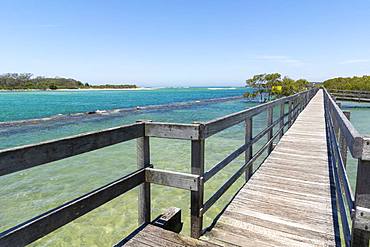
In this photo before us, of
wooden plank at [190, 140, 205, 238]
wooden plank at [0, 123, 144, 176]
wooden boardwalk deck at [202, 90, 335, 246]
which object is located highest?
wooden plank at [0, 123, 144, 176]

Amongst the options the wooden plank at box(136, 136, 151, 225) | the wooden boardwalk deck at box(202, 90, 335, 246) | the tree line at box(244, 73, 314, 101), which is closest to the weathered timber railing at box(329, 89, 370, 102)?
the tree line at box(244, 73, 314, 101)

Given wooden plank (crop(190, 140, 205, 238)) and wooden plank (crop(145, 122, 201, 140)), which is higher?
wooden plank (crop(145, 122, 201, 140))

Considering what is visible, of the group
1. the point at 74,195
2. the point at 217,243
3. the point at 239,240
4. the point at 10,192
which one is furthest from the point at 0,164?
the point at 10,192

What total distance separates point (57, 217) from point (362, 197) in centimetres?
202

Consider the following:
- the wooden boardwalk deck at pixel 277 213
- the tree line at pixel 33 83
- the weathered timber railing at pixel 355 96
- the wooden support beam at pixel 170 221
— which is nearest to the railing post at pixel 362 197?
the wooden boardwalk deck at pixel 277 213

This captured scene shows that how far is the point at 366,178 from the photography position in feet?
5.77

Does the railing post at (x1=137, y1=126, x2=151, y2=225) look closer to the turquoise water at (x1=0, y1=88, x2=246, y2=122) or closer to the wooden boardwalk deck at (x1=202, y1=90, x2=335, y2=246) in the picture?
the wooden boardwalk deck at (x1=202, y1=90, x2=335, y2=246)

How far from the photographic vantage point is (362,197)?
179cm

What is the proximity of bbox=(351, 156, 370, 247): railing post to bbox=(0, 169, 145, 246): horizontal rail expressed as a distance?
172 centimetres

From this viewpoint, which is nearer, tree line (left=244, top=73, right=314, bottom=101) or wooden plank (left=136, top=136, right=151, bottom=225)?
wooden plank (left=136, top=136, right=151, bottom=225)

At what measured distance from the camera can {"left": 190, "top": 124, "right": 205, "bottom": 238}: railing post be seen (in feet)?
7.93

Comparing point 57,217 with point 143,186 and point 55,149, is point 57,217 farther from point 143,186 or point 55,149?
point 143,186

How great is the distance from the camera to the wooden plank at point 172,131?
7.81ft

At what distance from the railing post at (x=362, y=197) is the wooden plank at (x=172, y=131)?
123cm
